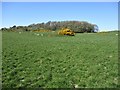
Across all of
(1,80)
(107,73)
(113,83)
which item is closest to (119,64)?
(107,73)

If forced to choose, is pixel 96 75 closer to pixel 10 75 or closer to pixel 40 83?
pixel 40 83

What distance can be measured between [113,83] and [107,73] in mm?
1874

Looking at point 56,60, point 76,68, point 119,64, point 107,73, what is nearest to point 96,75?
point 107,73

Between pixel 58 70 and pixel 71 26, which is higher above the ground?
pixel 71 26

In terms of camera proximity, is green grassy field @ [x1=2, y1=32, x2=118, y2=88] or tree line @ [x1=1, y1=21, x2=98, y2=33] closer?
green grassy field @ [x1=2, y1=32, x2=118, y2=88]

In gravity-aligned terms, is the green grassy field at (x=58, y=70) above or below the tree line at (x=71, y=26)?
below

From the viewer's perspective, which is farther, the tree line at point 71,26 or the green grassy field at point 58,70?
the tree line at point 71,26

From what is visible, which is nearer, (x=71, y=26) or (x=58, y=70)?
(x=58, y=70)

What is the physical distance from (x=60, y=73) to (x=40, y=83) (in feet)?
7.76

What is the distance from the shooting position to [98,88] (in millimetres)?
13938

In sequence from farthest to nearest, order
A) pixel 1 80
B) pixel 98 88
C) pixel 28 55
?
pixel 28 55 < pixel 1 80 < pixel 98 88

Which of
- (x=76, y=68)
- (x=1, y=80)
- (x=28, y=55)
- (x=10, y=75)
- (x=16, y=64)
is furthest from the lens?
(x=28, y=55)

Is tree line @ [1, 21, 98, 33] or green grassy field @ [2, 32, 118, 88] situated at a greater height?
tree line @ [1, 21, 98, 33]

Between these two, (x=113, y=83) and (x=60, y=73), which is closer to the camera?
(x=113, y=83)
